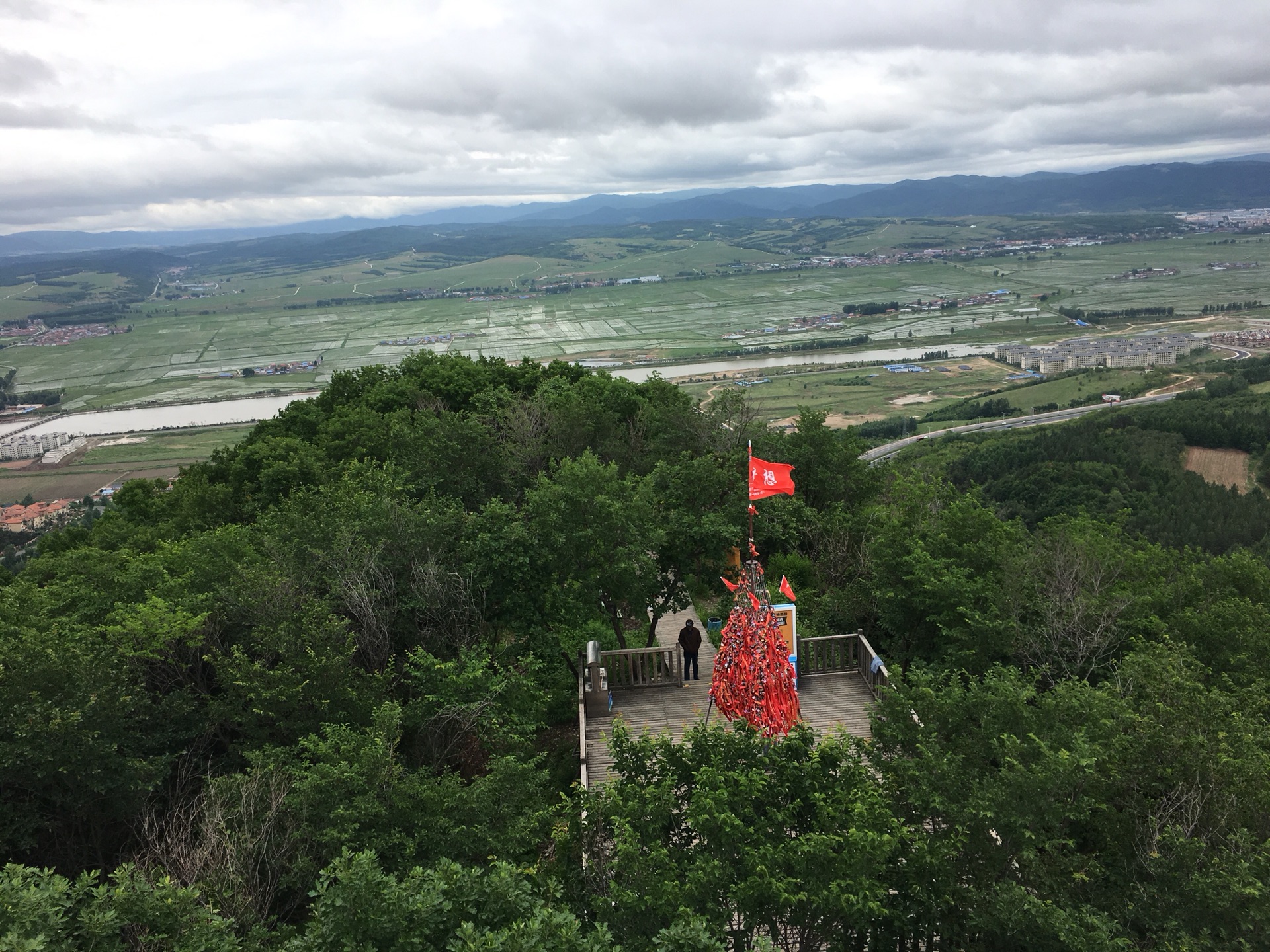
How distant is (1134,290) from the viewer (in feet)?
551

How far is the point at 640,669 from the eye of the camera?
1438 cm

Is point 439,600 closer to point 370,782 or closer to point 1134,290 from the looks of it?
point 370,782

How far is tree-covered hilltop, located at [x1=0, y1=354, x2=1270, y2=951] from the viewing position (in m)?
6.96

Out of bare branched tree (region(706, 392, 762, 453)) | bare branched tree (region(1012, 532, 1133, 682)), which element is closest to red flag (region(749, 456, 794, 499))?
bare branched tree (region(1012, 532, 1133, 682))

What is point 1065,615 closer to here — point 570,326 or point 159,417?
point 159,417

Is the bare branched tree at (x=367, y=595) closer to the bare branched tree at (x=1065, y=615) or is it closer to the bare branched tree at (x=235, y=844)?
the bare branched tree at (x=235, y=844)

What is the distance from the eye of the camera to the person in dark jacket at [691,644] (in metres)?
14.1

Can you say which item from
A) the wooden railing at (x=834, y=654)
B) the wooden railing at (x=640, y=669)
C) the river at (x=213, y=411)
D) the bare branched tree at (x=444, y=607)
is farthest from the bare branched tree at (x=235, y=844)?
the river at (x=213, y=411)

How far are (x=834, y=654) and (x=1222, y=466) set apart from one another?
2280 inches

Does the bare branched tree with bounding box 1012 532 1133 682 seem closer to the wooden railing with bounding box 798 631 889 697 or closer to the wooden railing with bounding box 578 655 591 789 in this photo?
the wooden railing with bounding box 798 631 889 697

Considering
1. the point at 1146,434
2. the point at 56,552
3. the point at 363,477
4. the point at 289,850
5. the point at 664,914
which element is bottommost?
the point at 1146,434

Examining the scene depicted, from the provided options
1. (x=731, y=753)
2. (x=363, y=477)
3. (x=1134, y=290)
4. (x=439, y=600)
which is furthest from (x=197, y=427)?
(x=1134, y=290)

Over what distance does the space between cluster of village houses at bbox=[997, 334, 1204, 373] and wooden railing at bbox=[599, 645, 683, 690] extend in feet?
360

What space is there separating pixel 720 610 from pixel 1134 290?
18834 centimetres
